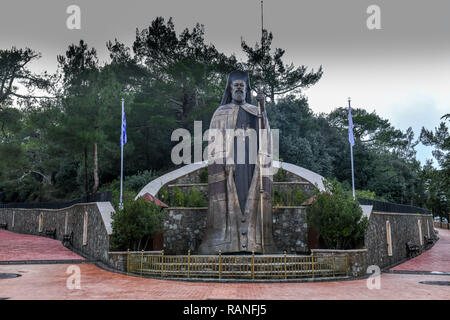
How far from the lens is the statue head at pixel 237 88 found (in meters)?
17.1

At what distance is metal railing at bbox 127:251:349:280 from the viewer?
12711 mm

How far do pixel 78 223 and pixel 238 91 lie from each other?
427 inches

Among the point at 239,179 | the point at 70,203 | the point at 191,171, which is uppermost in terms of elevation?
the point at 191,171

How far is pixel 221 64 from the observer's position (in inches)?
1357

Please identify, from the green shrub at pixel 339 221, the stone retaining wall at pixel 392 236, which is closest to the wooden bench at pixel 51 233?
the green shrub at pixel 339 221

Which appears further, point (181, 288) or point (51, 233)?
point (51, 233)

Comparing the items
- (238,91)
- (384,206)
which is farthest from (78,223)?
(384,206)

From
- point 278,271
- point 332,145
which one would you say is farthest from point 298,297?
point 332,145

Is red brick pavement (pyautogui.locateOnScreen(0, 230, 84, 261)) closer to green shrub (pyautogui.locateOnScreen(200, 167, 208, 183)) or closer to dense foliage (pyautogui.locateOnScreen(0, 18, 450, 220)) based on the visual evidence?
dense foliage (pyautogui.locateOnScreen(0, 18, 450, 220))

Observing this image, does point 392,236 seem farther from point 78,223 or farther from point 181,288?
point 78,223

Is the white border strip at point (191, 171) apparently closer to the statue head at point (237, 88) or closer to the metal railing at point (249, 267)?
the statue head at point (237, 88)

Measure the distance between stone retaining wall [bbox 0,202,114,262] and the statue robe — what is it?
4.09 meters

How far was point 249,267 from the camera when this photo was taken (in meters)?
13.1

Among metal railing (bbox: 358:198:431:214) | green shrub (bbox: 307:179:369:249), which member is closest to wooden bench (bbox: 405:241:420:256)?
metal railing (bbox: 358:198:431:214)
